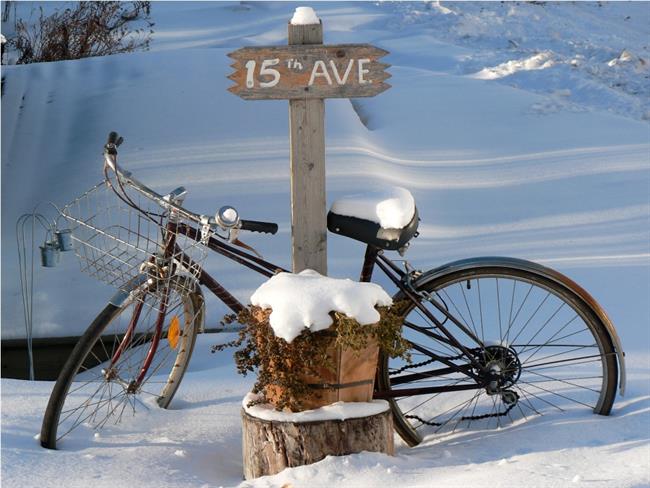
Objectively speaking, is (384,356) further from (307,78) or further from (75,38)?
(75,38)

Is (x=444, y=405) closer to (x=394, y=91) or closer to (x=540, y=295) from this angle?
(x=540, y=295)

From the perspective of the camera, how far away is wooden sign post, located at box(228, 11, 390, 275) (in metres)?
3.12

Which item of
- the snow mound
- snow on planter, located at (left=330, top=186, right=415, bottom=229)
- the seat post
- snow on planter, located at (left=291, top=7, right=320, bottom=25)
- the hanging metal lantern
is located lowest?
the snow mound

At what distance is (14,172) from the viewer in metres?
5.82

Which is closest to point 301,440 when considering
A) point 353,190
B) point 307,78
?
point 307,78

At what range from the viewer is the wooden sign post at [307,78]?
10.2 feet

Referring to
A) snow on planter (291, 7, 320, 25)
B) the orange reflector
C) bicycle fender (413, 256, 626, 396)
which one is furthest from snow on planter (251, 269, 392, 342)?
snow on planter (291, 7, 320, 25)

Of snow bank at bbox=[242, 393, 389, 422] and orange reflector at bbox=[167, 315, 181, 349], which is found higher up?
orange reflector at bbox=[167, 315, 181, 349]

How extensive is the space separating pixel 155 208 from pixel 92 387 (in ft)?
5.22

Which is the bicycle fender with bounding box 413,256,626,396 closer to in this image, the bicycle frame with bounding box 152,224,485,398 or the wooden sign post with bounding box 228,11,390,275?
the bicycle frame with bounding box 152,224,485,398

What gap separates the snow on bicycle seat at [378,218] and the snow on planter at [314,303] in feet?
0.77

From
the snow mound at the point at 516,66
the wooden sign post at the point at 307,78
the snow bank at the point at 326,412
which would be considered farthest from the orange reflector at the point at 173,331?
the snow mound at the point at 516,66

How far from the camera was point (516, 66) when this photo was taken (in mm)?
10328

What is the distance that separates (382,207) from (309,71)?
48 cm
